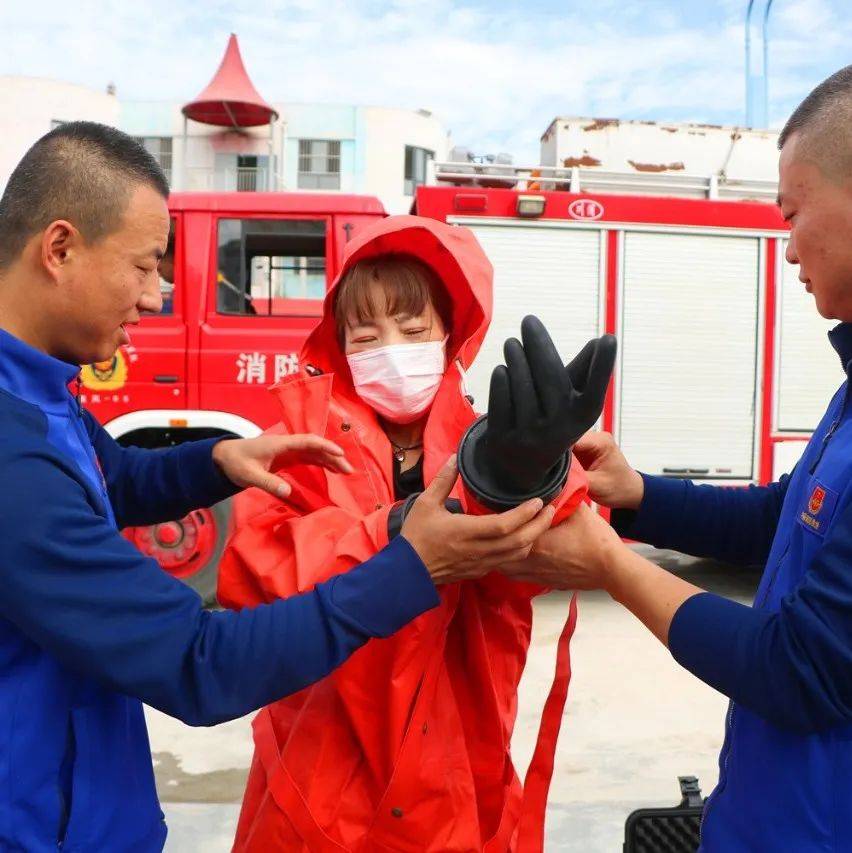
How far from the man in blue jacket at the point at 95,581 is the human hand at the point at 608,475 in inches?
21.1

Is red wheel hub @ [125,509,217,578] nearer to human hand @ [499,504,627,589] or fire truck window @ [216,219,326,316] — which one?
→ fire truck window @ [216,219,326,316]

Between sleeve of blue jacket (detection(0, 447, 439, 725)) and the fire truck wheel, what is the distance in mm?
3862

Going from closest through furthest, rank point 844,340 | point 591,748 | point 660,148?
point 844,340
point 591,748
point 660,148

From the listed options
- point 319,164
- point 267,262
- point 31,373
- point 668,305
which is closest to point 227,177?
point 319,164

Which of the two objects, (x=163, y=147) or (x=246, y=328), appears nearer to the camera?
(x=246, y=328)

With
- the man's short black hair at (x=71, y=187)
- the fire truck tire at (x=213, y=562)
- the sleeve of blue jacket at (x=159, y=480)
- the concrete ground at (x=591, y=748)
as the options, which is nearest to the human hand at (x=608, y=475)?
the sleeve of blue jacket at (x=159, y=480)

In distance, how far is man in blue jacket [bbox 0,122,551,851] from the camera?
3.20 feet

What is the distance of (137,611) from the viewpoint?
39.4 inches

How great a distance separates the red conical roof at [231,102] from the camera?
21.0 m

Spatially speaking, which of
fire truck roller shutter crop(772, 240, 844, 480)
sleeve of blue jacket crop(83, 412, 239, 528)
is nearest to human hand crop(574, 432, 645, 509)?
sleeve of blue jacket crop(83, 412, 239, 528)

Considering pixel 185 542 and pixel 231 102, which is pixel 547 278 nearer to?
pixel 185 542

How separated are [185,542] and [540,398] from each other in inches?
167

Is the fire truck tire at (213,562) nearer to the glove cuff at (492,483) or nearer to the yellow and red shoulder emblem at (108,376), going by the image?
the yellow and red shoulder emblem at (108,376)

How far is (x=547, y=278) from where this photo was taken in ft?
17.4
